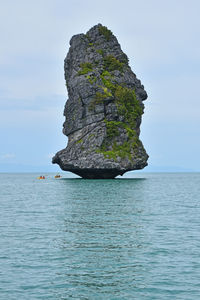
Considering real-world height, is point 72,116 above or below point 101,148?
above

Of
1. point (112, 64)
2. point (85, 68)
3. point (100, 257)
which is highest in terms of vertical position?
point (112, 64)

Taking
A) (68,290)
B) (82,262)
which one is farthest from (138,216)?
(68,290)

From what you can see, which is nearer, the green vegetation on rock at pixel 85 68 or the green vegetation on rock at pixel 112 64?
the green vegetation on rock at pixel 85 68

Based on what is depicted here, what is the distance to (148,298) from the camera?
14734 mm

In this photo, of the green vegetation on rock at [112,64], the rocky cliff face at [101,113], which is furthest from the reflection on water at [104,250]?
the green vegetation on rock at [112,64]

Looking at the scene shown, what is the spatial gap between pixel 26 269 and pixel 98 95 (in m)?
84.6

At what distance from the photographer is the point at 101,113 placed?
101000 millimetres

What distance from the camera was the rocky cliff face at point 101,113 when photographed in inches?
3802

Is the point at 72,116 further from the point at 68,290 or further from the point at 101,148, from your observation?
the point at 68,290

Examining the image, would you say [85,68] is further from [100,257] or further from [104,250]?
[100,257]

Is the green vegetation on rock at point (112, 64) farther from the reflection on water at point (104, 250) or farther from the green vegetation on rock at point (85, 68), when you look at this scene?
the reflection on water at point (104, 250)

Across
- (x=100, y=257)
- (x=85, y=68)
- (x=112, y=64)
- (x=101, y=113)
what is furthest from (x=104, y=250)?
(x=112, y=64)

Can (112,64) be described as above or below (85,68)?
above

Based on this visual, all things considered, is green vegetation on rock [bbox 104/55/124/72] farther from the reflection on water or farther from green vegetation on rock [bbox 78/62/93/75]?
the reflection on water
